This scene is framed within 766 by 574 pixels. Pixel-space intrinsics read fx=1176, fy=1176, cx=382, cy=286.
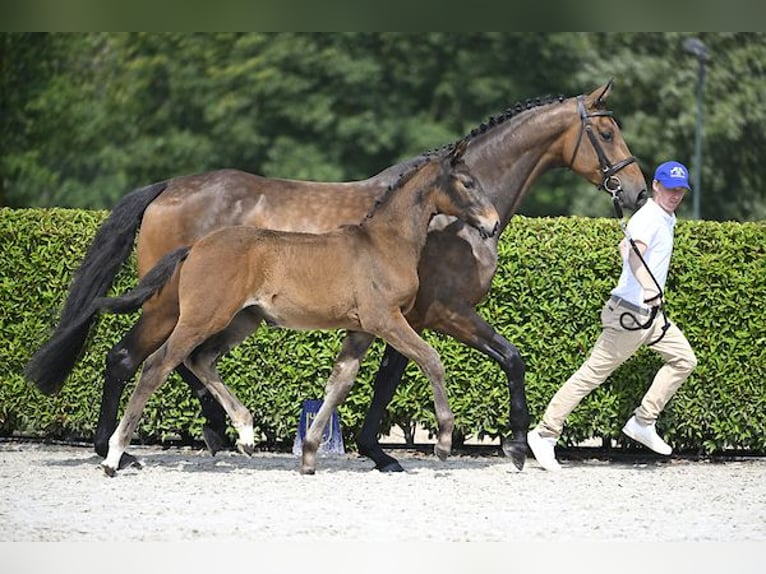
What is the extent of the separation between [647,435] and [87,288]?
144 inches

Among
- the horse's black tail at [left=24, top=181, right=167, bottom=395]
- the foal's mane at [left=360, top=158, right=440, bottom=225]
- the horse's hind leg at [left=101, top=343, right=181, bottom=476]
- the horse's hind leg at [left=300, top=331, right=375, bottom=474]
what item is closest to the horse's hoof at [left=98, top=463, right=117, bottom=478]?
the horse's hind leg at [left=101, top=343, right=181, bottom=476]

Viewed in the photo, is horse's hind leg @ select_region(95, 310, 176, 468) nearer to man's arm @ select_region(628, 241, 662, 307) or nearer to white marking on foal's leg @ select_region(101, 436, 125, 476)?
white marking on foal's leg @ select_region(101, 436, 125, 476)

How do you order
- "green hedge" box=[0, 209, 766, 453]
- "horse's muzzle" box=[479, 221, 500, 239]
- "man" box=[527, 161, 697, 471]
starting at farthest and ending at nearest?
"green hedge" box=[0, 209, 766, 453] → "man" box=[527, 161, 697, 471] → "horse's muzzle" box=[479, 221, 500, 239]

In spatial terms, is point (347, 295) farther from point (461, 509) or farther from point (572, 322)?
point (572, 322)

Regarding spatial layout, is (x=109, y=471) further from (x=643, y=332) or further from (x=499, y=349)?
(x=643, y=332)

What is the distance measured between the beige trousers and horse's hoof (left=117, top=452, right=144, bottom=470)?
2497mm

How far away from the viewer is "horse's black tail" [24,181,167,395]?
709 cm

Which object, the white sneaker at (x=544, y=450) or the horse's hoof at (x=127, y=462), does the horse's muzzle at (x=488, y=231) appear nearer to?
the white sneaker at (x=544, y=450)

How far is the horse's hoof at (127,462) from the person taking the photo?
6981 millimetres

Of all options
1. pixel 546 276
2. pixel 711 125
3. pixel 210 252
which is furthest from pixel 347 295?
pixel 711 125

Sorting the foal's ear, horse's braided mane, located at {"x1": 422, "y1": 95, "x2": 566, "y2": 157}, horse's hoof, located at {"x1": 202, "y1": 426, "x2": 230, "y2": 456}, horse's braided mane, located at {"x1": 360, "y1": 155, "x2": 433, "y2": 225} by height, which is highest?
horse's braided mane, located at {"x1": 422, "y1": 95, "x2": 566, "y2": 157}

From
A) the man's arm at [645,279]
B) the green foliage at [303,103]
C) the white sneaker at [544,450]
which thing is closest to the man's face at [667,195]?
the man's arm at [645,279]

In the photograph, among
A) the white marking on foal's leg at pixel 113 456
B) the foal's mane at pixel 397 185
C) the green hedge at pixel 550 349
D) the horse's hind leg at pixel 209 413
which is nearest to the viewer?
the white marking on foal's leg at pixel 113 456

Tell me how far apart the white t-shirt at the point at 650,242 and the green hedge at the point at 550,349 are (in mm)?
824
